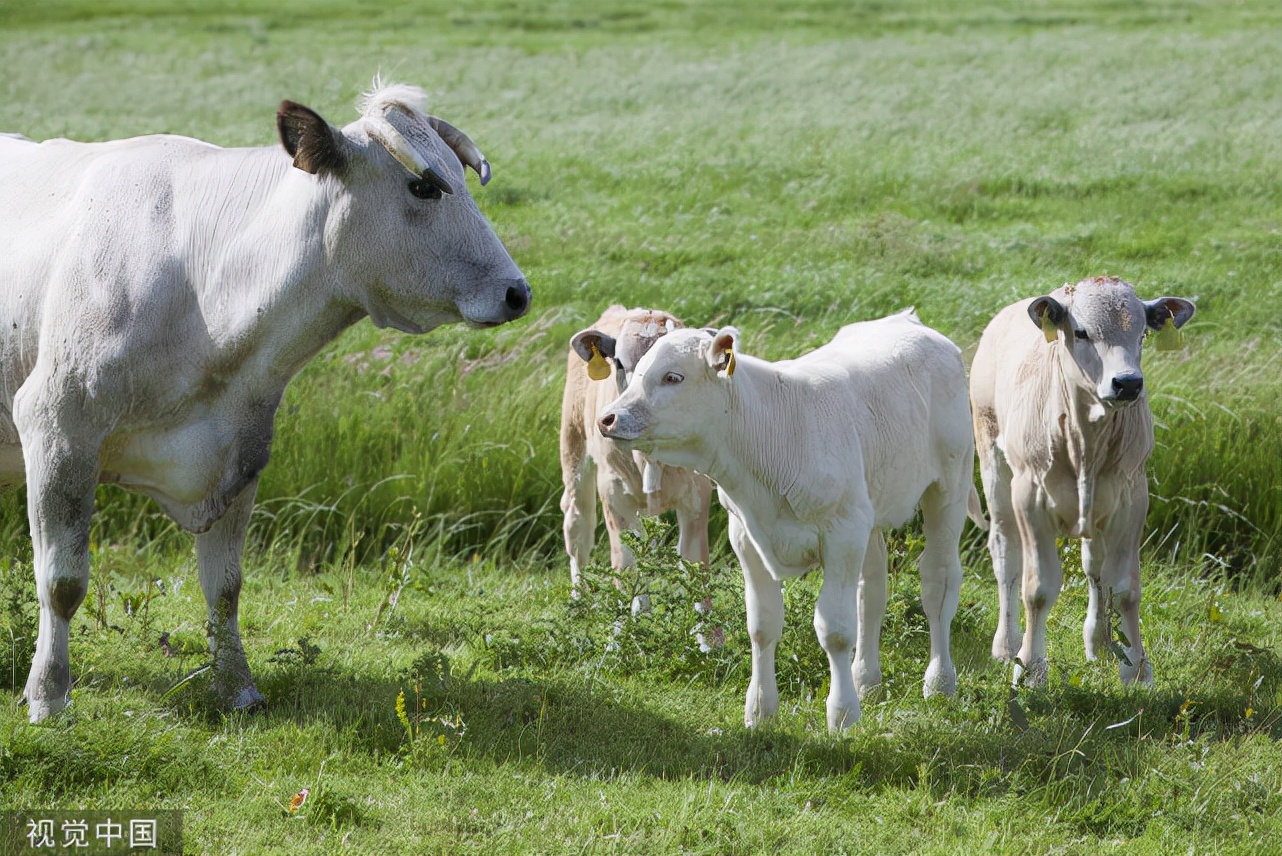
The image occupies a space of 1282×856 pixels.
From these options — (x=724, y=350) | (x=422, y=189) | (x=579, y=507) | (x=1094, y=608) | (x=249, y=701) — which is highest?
(x=422, y=189)

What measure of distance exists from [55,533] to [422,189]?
2088 millimetres

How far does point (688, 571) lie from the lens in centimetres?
696

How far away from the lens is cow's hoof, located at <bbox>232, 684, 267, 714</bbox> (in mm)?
6391

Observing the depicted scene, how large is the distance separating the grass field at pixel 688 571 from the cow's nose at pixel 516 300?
5.76ft

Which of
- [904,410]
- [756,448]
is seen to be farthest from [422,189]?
[904,410]

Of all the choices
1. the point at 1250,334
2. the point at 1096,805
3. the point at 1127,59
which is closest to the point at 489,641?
the point at 1096,805

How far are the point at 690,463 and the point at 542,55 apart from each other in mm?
20423

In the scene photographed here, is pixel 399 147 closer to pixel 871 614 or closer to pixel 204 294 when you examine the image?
pixel 204 294

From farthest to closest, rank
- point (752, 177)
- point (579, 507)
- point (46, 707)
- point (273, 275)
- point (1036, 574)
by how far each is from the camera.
Answer: 1. point (752, 177)
2. point (579, 507)
3. point (1036, 574)
4. point (46, 707)
5. point (273, 275)

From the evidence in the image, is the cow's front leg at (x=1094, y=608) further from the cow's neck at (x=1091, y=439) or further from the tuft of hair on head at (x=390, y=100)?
the tuft of hair on head at (x=390, y=100)

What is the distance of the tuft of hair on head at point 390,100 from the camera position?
5723 mm

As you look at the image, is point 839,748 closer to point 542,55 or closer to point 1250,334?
point 1250,334

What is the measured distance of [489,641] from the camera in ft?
24.8

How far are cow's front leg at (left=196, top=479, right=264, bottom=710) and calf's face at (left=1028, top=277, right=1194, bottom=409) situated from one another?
390 cm
